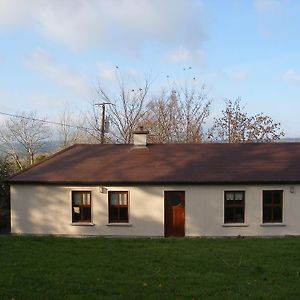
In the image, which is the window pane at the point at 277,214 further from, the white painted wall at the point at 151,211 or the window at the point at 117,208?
the window at the point at 117,208

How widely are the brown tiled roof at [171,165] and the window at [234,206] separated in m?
0.75

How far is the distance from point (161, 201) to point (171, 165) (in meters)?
2.12

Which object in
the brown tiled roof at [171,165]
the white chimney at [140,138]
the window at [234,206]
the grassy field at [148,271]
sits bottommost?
the grassy field at [148,271]

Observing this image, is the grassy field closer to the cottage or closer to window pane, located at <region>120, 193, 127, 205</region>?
the cottage

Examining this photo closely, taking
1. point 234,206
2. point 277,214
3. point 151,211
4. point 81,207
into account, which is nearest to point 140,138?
point 151,211

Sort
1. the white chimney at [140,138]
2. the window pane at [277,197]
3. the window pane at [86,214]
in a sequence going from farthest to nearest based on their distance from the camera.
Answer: the white chimney at [140,138]
the window pane at [86,214]
the window pane at [277,197]

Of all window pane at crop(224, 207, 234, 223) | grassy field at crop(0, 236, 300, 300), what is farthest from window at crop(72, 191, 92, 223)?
window pane at crop(224, 207, 234, 223)

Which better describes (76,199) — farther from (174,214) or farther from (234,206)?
(234,206)

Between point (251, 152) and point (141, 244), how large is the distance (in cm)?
1034

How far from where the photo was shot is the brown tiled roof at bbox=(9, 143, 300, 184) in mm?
21062

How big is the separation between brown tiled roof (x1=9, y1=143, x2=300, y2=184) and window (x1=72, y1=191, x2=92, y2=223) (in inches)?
28.8

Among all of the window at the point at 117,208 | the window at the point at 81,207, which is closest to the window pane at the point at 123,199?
the window at the point at 117,208

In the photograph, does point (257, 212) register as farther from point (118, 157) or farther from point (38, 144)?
point (38, 144)

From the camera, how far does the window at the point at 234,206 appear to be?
69.1 feet
